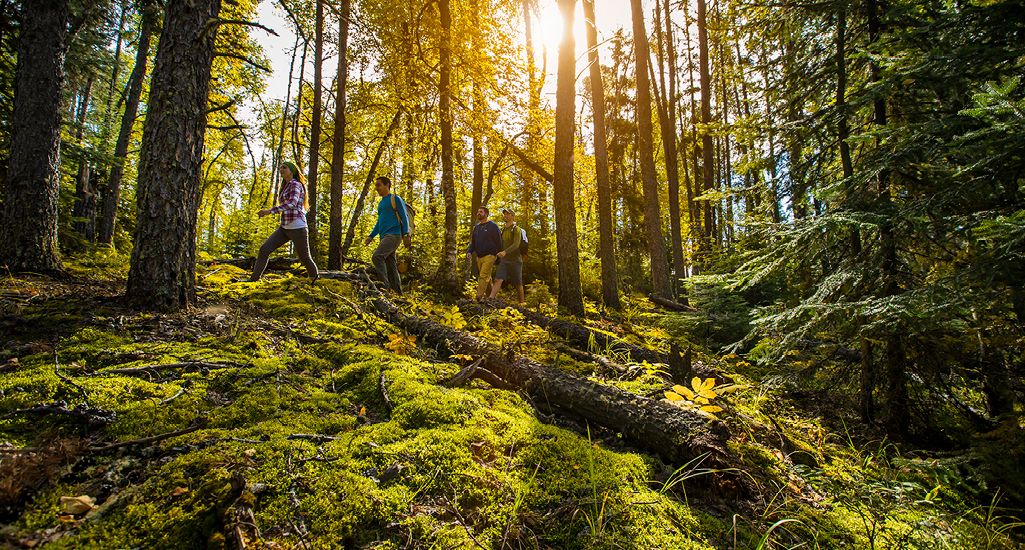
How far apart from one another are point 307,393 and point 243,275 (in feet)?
17.4

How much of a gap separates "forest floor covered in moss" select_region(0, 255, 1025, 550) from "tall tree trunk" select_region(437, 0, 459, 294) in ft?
16.2

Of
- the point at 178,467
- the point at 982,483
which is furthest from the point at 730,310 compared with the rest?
the point at 178,467

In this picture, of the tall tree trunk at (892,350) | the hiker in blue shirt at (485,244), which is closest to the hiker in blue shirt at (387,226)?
the hiker in blue shirt at (485,244)

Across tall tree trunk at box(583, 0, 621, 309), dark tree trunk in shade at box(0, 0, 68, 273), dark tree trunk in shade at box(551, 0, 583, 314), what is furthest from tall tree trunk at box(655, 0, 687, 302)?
dark tree trunk in shade at box(0, 0, 68, 273)

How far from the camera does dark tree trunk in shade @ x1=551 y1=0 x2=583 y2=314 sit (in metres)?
7.29

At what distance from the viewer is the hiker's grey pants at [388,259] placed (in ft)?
23.9

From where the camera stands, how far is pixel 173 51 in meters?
3.89

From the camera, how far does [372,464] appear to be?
195cm

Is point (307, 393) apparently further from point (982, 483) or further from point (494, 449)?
point (982, 483)

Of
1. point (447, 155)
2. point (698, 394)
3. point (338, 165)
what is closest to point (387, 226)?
point (447, 155)

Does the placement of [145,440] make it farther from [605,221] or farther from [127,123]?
[127,123]

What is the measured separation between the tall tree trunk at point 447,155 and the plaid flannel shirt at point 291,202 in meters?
3.02

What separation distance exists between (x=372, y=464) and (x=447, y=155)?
25.9 ft

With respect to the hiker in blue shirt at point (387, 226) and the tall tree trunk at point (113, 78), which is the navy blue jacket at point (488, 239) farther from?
the tall tree trunk at point (113, 78)
